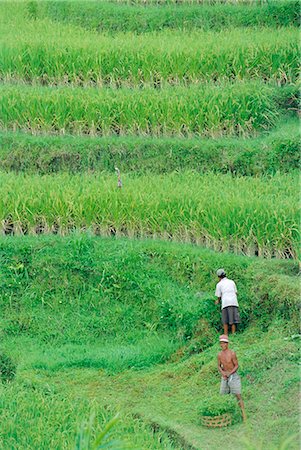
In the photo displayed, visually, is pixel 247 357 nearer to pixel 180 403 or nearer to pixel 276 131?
pixel 180 403

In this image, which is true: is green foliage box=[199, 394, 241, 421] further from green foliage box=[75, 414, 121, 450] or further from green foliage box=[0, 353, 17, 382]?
green foliage box=[75, 414, 121, 450]

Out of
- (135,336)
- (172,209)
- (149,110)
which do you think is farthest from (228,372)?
(149,110)

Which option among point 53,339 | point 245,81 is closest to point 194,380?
point 53,339

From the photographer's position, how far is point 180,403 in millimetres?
9492

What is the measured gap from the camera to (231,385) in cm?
914

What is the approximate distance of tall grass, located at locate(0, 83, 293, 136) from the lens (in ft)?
43.8

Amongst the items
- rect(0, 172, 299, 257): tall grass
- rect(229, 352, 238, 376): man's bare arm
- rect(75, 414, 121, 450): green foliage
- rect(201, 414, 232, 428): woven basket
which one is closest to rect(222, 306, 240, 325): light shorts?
rect(0, 172, 299, 257): tall grass

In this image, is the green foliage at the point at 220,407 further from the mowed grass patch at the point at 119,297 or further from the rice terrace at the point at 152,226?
the mowed grass patch at the point at 119,297

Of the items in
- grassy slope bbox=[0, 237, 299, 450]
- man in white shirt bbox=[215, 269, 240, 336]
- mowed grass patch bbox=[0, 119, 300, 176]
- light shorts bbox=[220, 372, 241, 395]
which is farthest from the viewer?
mowed grass patch bbox=[0, 119, 300, 176]

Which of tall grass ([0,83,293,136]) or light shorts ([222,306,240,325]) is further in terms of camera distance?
tall grass ([0,83,293,136])

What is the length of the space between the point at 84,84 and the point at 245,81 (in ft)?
6.06

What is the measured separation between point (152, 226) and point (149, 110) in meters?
1.98

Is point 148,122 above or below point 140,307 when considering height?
above

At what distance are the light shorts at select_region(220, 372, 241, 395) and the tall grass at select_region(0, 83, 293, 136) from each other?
15.2ft
